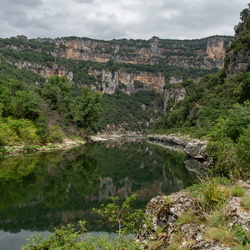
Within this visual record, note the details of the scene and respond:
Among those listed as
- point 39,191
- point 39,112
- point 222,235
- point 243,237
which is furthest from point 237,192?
point 39,112

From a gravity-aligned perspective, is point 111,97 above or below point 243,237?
above

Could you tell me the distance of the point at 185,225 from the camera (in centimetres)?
585

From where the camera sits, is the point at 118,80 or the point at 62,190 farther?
the point at 118,80

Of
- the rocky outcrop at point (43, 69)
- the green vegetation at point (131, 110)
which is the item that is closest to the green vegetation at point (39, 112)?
the green vegetation at point (131, 110)

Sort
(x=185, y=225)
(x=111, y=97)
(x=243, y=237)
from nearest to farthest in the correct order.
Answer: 1. (x=243, y=237)
2. (x=185, y=225)
3. (x=111, y=97)

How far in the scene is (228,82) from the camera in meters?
50.5

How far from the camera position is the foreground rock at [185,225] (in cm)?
492

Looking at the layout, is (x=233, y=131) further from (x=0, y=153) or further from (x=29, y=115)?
(x=29, y=115)

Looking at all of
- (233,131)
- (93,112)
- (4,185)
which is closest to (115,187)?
(4,185)

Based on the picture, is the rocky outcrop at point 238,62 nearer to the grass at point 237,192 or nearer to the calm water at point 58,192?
the calm water at point 58,192

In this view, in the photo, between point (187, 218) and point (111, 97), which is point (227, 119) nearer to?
point (187, 218)

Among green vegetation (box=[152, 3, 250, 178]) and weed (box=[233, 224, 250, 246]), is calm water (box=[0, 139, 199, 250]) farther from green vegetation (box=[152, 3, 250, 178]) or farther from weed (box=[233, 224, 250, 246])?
weed (box=[233, 224, 250, 246])

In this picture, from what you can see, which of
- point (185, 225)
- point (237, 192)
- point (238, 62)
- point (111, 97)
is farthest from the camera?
point (111, 97)

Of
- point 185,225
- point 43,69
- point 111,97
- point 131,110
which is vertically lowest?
point 185,225
